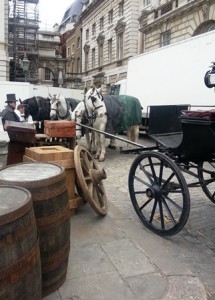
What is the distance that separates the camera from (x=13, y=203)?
216cm

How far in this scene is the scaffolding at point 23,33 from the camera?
4688cm

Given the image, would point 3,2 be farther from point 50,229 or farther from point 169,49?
point 50,229

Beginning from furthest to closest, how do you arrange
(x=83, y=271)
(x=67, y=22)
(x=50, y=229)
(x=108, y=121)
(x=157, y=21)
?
(x=67, y=22) < (x=157, y=21) < (x=108, y=121) < (x=83, y=271) < (x=50, y=229)

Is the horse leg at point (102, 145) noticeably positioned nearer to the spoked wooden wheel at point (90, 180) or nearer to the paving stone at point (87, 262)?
the spoked wooden wheel at point (90, 180)

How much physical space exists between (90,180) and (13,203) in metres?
2.35

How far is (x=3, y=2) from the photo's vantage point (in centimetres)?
2795

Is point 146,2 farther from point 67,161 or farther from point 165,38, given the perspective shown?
point 67,161

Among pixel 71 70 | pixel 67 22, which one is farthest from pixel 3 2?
pixel 67 22

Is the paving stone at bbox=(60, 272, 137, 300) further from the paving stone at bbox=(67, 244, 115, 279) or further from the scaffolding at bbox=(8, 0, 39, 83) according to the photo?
the scaffolding at bbox=(8, 0, 39, 83)

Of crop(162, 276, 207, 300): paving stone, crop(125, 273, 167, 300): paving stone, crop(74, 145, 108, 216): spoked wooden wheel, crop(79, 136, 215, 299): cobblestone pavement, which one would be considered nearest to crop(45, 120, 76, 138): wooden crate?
crop(79, 136, 215, 299): cobblestone pavement

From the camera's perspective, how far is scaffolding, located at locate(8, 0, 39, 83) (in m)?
46.9

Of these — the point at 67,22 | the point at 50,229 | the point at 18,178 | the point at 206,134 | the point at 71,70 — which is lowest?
the point at 50,229

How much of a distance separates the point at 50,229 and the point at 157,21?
27.3 meters

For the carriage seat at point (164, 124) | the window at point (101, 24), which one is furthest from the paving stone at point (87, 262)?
the window at point (101, 24)
